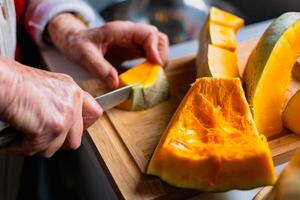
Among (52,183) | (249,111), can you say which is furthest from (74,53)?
(249,111)

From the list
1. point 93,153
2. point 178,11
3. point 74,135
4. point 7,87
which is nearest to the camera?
point 7,87

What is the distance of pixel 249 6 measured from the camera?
1.29 m

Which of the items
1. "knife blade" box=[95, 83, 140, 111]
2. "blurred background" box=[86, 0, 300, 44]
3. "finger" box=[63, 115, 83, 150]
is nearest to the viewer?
"finger" box=[63, 115, 83, 150]

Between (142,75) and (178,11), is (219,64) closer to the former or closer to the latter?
(142,75)

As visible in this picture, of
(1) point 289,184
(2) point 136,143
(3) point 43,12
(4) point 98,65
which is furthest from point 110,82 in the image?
(1) point 289,184

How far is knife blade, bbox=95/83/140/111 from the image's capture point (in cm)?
74

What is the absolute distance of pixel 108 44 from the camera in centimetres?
89

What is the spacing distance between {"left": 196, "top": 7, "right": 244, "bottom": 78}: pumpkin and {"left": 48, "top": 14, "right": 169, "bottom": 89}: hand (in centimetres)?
8

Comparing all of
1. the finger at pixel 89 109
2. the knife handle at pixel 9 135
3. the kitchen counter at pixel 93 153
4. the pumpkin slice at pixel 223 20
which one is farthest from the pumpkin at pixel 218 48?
the knife handle at pixel 9 135

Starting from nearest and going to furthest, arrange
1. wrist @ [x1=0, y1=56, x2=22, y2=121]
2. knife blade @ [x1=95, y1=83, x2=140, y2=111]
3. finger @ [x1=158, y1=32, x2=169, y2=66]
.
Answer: wrist @ [x1=0, y1=56, x2=22, y2=121]
knife blade @ [x1=95, y1=83, x2=140, y2=111]
finger @ [x1=158, y1=32, x2=169, y2=66]

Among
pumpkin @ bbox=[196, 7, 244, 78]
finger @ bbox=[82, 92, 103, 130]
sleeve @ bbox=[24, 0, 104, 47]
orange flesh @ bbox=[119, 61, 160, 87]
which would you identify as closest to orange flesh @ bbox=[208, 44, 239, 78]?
pumpkin @ bbox=[196, 7, 244, 78]

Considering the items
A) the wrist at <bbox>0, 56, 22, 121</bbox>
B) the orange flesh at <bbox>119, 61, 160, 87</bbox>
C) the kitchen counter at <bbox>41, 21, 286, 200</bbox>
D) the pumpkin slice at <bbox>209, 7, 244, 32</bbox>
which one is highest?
the wrist at <bbox>0, 56, 22, 121</bbox>

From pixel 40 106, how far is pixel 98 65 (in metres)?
0.30

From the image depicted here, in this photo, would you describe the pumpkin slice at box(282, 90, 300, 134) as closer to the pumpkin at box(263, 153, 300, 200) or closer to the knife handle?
Answer: the pumpkin at box(263, 153, 300, 200)
